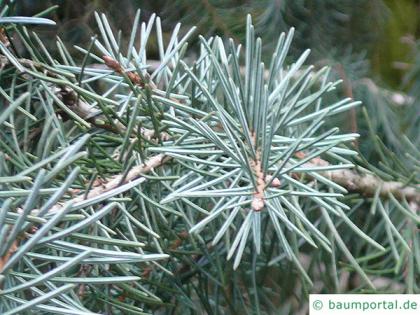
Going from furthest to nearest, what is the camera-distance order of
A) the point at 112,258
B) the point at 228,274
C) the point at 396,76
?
1. the point at 396,76
2. the point at 228,274
3. the point at 112,258

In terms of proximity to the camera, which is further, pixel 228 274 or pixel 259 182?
pixel 228 274

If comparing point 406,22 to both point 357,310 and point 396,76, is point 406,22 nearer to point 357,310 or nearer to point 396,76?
point 396,76

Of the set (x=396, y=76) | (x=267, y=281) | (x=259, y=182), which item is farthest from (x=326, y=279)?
(x=396, y=76)

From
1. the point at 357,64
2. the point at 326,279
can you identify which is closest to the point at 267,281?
the point at 326,279

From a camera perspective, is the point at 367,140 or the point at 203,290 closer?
the point at 203,290

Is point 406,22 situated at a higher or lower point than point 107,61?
higher

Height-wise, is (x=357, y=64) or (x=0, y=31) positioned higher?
(x=357, y=64)

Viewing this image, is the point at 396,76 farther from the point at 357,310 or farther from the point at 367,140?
the point at 357,310

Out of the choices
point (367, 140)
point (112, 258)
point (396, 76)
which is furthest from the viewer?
point (396, 76)

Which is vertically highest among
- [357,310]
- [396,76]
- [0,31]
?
[396,76]
